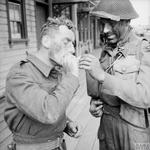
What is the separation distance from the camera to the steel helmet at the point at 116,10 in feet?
6.00

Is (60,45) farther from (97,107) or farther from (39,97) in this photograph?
(97,107)

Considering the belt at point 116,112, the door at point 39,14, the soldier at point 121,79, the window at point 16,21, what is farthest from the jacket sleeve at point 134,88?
the door at point 39,14

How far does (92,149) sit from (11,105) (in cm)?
203

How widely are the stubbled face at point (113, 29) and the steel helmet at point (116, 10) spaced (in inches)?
2.6

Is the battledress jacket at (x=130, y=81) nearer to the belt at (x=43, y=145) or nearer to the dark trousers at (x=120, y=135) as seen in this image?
the dark trousers at (x=120, y=135)

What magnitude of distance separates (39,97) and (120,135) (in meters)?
0.76

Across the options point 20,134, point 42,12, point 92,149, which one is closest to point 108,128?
point 20,134

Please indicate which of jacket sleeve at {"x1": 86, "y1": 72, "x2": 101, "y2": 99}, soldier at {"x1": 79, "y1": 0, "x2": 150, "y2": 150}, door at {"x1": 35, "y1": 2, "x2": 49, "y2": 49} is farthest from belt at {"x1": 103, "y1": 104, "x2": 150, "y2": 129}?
door at {"x1": 35, "y1": 2, "x2": 49, "y2": 49}

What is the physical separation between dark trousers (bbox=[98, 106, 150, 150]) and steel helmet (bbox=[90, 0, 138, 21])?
75 cm

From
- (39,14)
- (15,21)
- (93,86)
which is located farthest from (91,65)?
(39,14)

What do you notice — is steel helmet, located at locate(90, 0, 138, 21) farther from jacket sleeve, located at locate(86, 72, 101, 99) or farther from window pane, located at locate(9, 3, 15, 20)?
window pane, located at locate(9, 3, 15, 20)

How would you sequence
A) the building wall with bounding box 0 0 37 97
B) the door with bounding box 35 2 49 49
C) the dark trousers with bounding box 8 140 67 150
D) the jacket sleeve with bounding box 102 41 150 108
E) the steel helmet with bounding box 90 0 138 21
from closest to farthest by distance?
the jacket sleeve with bounding box 102 41 150 108 → the dark trousers with bounding box 8 140 67 150 → the steel helmet with bounding box 90 0 138 21 → the building wall with bounding box 0 0 37 97 → the door with bounding box 35 2 49 49

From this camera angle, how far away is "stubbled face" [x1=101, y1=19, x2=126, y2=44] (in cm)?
189

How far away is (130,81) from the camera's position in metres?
1.61
